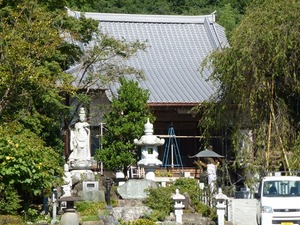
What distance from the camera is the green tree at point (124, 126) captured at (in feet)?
86.7

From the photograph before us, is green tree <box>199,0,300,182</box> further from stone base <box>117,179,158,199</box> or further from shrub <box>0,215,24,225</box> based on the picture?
shrub <box>0,215,24,225</box>

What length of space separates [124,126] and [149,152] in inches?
86.6

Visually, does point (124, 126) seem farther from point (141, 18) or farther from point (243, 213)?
point (141, 18)

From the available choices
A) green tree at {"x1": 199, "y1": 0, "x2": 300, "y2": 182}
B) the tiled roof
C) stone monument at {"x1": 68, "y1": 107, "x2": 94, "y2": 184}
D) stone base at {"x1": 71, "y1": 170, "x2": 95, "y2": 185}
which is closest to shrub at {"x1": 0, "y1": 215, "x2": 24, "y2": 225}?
stone base at {"x1": 71, "y1": 170, "x2": 95, "y2": 185}

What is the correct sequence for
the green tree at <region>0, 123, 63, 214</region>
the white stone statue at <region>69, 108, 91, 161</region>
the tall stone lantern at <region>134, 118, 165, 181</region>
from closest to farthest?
the green tree at <region>0, 123, 63, 214</region> → the tall stone lantern at <region>134, 118, 165, 181</region> → the white stone statue at <region>69, 108, 91, 161</region>

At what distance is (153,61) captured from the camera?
111 feet

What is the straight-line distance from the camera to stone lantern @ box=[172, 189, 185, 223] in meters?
20.4

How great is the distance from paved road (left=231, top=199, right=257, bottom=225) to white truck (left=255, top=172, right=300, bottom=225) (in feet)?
6.64

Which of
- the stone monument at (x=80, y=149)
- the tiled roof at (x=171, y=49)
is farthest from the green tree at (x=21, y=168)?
the tiled roof at (x=171, y=49)

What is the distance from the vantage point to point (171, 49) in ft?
115

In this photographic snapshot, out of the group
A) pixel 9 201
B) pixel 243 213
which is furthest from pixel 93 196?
pixel 243 213

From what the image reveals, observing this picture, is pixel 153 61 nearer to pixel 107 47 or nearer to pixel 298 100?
pixel 107 47

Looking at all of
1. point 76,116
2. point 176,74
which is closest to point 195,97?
A: point 176,74

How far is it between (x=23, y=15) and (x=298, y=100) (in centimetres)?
955
